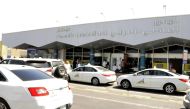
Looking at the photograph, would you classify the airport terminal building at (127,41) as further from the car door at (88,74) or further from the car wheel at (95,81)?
the car door at (88,74)

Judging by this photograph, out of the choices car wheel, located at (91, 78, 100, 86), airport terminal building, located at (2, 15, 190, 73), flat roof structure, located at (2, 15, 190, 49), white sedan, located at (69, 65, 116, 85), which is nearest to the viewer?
white sedan, located at (69, 65, 116, 85)

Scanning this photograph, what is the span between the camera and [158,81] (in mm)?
17375

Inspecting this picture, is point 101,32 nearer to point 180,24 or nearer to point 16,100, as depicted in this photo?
point 180,24

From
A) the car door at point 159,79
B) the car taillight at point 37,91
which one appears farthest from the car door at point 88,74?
the car taillight at point 37,91

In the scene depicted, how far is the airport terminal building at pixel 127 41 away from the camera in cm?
2533

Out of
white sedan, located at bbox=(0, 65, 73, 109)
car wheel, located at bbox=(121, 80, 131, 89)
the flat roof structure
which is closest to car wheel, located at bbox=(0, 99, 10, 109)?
white sedan, located at bbox=(0, 65, 73, 109)

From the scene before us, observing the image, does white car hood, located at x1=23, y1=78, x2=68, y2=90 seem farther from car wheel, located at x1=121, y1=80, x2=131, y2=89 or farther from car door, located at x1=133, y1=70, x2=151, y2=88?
car wheel, located at x1=121, y1=80, x2=131, y2=89

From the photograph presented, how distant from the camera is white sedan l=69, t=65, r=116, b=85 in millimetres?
19906

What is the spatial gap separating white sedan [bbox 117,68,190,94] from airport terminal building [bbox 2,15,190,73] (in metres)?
4.05

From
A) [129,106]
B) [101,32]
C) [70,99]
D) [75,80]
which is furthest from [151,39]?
[70,99]

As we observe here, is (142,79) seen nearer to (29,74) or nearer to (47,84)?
(29,74)

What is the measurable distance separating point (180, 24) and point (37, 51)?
2398 cm

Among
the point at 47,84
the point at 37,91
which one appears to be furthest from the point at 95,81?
the point at 37,91

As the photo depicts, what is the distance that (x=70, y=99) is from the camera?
821cm
